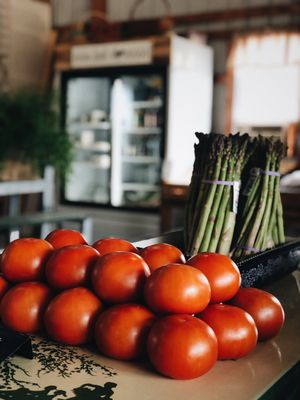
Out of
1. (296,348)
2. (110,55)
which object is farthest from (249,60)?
(296,348)

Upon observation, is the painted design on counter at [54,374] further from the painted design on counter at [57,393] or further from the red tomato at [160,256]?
the red tomato at [160,256]

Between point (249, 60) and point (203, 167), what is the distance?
4629mm

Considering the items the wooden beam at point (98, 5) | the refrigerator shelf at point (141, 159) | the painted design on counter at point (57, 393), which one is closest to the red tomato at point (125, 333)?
the painted design on counter at point (57, 393)

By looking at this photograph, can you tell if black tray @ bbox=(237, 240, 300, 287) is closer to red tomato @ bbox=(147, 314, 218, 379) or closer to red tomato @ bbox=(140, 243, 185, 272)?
red tomato @ bbox=(140, 243, 185, 272)

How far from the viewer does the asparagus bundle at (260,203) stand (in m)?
1.83

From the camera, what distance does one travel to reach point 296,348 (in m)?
1.23

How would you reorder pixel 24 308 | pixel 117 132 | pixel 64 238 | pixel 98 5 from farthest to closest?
pixel 98 5 < pixel 117 132 < pixel 64 238 < pixel 24 308

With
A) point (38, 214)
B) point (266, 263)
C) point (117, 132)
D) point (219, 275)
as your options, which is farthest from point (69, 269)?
point (117, 132)

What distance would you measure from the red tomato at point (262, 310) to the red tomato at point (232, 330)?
76mm

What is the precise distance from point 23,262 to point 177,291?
39 centimetres

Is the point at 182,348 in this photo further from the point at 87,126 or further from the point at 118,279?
the point at 87,126

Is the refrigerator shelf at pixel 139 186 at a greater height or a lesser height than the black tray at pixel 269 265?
lesser

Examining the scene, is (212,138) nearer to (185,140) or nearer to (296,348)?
(296,348)

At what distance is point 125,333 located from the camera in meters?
1.07
